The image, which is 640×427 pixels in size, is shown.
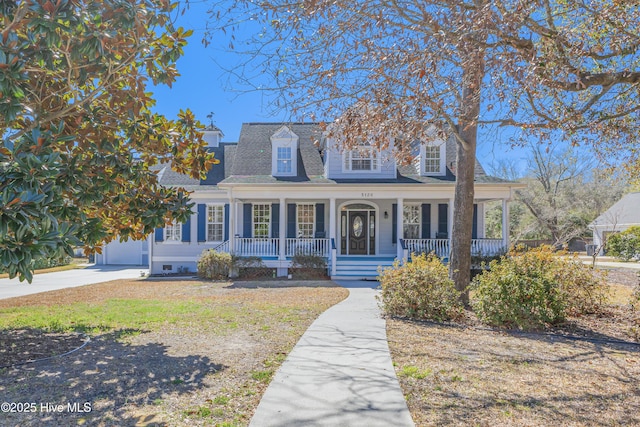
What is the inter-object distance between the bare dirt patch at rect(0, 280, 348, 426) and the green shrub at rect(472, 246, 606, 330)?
3.30 meters

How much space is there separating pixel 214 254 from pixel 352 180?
613 cm

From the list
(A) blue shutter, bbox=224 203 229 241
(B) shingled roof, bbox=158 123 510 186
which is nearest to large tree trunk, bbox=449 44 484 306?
(B) shingled roof, bbox=158 123 510 186

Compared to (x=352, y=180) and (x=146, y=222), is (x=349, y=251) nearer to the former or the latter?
(x=352, y=180)

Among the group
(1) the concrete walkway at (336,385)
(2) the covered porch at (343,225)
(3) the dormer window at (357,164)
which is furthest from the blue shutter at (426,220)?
(1) the concrete walkway at (336,385)

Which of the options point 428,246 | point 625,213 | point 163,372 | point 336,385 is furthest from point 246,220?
point 625,213

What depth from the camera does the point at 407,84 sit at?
5.75 metres

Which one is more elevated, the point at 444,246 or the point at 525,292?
the point at 444,246

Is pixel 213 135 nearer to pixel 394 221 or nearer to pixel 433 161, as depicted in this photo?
pixel 394 221

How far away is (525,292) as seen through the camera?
274 inches

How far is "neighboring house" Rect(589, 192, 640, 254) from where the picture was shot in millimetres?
29484

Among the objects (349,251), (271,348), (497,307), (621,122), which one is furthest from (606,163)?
(349,251)

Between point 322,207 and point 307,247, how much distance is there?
6.78 ft

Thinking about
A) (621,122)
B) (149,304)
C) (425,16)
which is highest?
(425,16)

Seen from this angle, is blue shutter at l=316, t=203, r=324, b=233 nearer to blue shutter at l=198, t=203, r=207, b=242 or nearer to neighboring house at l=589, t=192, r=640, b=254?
blue shutter at l=198, t=203, r=207, b=242
